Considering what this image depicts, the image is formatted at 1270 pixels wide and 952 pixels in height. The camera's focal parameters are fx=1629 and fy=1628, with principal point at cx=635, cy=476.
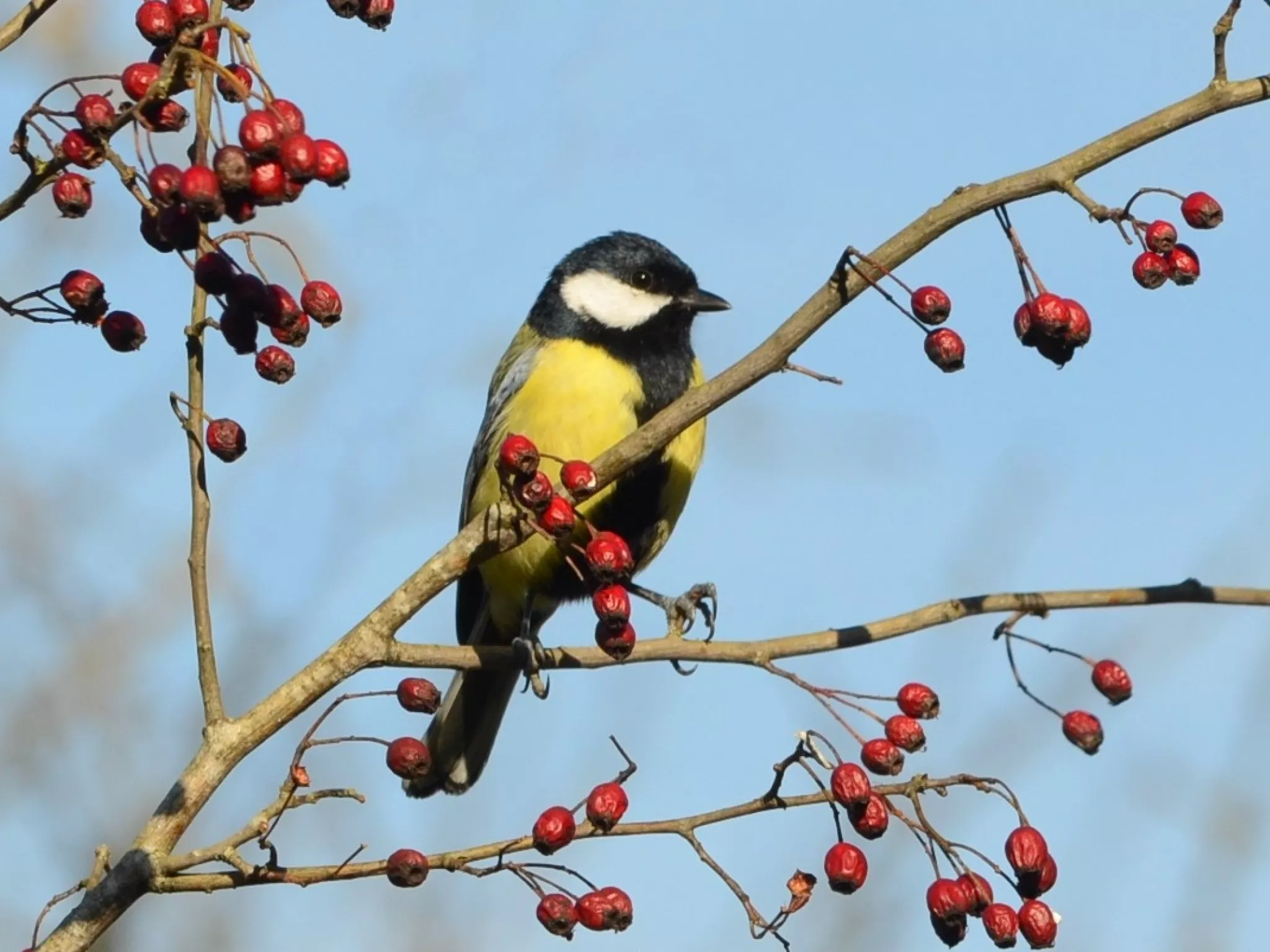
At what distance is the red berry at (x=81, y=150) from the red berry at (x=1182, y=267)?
5.20ft

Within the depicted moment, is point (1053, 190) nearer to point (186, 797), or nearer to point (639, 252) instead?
point (186, 797)

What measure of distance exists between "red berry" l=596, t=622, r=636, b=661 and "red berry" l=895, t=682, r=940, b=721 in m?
0.46

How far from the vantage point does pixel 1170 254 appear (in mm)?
2537

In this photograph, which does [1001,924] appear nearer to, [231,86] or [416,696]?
[416,696]

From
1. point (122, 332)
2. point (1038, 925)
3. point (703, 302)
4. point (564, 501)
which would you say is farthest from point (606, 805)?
point (703, 302)

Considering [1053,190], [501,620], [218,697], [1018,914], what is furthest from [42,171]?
[501,620]

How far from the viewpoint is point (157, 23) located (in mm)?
2090

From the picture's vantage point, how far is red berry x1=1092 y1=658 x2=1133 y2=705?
2.90 meters

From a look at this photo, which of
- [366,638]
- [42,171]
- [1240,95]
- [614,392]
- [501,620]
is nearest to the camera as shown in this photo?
[42,171]

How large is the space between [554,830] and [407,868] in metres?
0.30

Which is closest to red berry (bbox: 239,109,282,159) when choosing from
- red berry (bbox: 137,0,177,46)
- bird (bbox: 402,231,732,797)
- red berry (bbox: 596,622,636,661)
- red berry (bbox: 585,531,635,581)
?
red berry (bbox: 137,0,177,46)

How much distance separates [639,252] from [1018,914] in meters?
3.16

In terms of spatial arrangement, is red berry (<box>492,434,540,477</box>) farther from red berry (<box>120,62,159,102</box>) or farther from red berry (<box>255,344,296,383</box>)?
red berry (<box>120,62,159,102</box>)

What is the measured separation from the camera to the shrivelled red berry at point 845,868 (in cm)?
257
